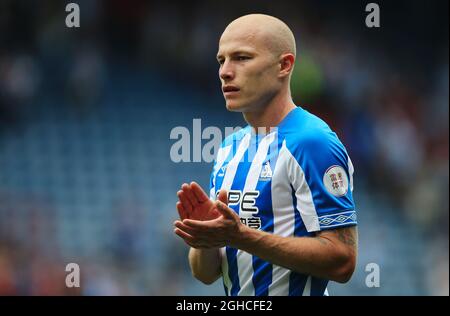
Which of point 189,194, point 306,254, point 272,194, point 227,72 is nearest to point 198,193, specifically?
point 189,194

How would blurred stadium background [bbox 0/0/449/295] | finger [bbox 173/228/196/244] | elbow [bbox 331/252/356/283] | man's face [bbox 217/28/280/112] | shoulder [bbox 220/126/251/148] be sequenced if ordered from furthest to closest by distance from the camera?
blurred stadium background [bbox 0/0/449/295] < shoulder [bbox 220/126/251/148] < man's face [bbox 217/28/280/112] < elbow [bbox 331/252/356/283] < finger [bbox 173/228/196/244]

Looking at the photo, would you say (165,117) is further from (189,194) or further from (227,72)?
(189,194)

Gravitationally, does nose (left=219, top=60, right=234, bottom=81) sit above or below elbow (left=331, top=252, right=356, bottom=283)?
above

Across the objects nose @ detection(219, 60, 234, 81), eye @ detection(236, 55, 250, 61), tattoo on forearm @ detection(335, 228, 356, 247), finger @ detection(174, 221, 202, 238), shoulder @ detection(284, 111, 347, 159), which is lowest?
tattoo on forearm @ detection(335, 228, 356, 247)

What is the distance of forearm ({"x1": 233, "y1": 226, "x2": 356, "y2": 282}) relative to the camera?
10.9 feet

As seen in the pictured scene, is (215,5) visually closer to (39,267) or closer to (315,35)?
(315,35)

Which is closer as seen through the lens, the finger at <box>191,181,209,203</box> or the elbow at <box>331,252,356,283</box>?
the finger at <box>191,181,209,203</box>

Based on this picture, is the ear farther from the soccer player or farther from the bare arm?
the bare arm

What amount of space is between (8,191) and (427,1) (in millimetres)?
6328

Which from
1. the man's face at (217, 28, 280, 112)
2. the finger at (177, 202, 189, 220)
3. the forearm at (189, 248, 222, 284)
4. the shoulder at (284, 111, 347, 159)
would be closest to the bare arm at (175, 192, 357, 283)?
the finger at (177, 202, 189, 220)

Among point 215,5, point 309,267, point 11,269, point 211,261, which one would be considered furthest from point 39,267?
point 309,267

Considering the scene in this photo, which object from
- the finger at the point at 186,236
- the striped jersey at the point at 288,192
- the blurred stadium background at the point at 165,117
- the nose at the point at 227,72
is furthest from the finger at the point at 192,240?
the blurred stadium background at the point at 165,117

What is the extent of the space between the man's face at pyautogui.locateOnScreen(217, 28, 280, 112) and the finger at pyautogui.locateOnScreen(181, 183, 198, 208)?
53 centimetres

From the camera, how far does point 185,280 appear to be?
30.3ft
